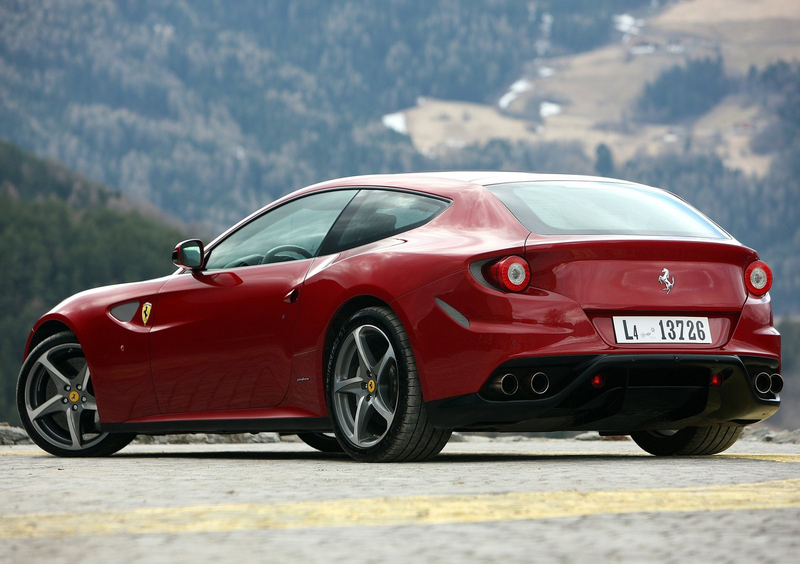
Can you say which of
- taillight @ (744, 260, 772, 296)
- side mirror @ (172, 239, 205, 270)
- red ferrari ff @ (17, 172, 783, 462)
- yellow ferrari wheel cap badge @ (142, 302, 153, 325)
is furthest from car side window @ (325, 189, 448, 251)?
taillight @ (744, 260, 772, 296)

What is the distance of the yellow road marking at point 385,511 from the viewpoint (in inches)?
127

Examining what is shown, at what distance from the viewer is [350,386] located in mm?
5574

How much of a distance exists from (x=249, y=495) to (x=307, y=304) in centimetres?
197

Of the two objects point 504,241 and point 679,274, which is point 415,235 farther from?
point 679,274

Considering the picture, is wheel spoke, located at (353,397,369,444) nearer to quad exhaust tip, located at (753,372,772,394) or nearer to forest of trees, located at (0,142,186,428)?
quad exhaust tip, located at (753,372,772,394)

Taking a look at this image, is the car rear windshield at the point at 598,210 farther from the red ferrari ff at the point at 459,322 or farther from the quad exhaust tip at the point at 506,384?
the quad exhaust tip at the point at 506,384

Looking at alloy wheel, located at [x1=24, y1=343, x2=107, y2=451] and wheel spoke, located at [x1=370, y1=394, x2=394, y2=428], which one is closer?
wheel spoke, located at [x1=370, y1=394, x2=394, y2=428]

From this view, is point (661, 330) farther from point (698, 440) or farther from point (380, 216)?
point (380, 216)

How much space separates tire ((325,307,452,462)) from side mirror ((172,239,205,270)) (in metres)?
1.32

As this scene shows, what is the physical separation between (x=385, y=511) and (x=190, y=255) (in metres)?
3.41

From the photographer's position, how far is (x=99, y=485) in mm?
4445

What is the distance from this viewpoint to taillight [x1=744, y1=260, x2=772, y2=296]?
18.3 feet

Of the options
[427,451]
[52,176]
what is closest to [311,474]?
[427,451]

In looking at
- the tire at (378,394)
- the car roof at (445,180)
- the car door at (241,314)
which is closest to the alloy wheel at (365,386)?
the tire at (378,394)
